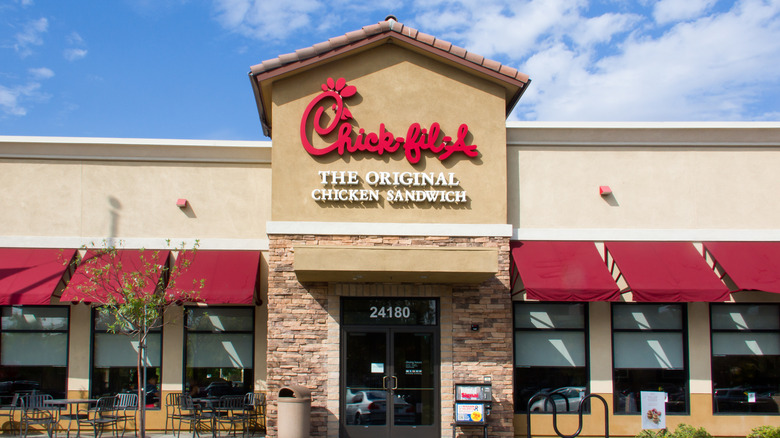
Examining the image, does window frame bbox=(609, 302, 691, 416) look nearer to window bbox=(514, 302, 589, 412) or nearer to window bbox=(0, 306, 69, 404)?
window bbox=(514, 302, 589, 412)

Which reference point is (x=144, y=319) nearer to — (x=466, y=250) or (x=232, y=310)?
(x=232, y=310)

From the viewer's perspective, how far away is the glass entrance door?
46.2 ft

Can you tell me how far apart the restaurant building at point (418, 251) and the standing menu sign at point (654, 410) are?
2.48 m

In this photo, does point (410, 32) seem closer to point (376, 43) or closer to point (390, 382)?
point (376, 43)

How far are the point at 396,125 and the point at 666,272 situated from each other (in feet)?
20.8

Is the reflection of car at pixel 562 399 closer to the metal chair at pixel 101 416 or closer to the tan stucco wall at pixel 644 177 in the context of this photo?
the tan stucco wall at pixel 644 177

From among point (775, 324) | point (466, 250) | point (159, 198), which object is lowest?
point (775, 324)

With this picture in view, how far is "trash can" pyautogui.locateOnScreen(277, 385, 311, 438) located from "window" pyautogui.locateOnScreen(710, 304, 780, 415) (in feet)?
28.8

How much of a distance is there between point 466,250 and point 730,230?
21.2ft

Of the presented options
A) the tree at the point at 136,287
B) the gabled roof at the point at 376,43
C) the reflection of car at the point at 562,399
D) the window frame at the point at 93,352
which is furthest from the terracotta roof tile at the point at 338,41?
the reflection of car at the point at 562,399

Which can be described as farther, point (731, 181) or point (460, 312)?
point (731, 181)

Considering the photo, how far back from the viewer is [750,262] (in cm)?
1467

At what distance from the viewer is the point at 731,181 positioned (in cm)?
1557

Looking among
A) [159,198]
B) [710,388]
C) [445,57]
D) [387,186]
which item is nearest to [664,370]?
[710,388]
